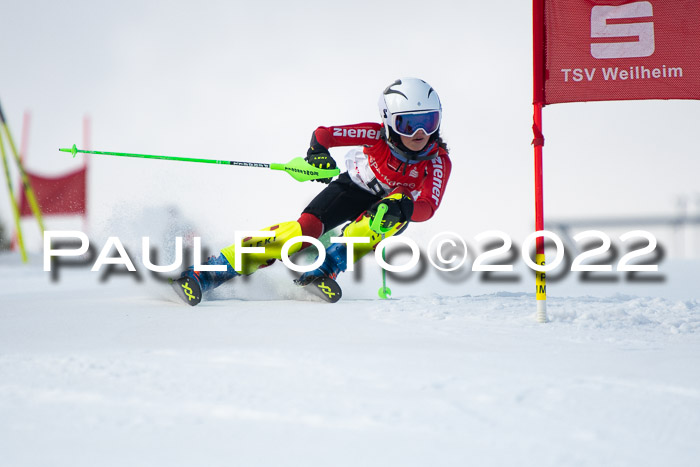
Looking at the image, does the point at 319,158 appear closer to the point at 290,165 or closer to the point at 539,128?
the point at 290,165

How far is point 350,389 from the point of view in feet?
7.40

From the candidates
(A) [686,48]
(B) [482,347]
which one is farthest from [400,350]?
(A) [686,48]

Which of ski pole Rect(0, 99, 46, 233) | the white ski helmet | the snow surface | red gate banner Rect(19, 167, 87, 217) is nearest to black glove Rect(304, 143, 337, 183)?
the white ski helmet

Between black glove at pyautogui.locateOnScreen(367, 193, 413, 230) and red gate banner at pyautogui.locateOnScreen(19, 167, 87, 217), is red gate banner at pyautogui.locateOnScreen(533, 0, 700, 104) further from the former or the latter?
red gate banner at pyautogui.locateOnScreen(19, 167, 87, 217)

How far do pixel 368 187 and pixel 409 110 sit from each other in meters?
0.77

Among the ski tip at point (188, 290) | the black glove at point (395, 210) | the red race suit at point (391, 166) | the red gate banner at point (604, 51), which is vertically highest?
the red gate banner at point (604, 51)

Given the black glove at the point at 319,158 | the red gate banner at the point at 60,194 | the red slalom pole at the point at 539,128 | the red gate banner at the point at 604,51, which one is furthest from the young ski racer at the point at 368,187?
the red gate banner at the point at 60,194

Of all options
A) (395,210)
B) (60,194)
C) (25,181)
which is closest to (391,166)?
(395,210)

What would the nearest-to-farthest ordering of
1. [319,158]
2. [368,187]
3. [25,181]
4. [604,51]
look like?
[604,51]
[319,158]
[368,187]
[25,181]

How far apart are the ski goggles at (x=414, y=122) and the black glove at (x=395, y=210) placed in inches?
19.6

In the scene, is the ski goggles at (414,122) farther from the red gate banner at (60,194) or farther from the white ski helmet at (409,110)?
the red gate banner at (60,194)

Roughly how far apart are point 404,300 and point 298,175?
1199mm

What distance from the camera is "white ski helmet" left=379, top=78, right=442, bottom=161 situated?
457 cm

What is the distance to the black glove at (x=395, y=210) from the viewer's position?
171 inches
